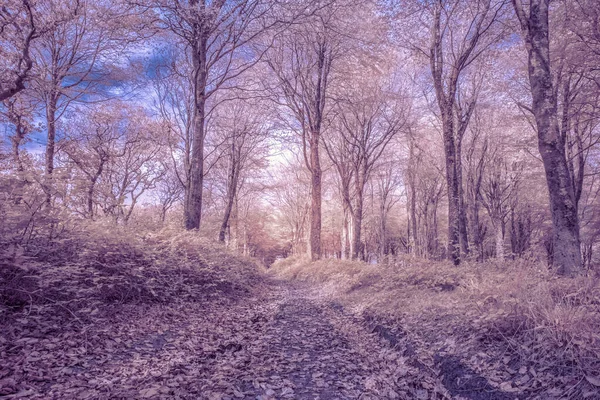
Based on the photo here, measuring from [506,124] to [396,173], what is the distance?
34.9ft

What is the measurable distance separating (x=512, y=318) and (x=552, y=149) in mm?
4394

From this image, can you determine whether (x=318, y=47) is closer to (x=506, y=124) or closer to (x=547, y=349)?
(x=506, y=124)

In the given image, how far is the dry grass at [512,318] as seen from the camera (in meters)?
3.16

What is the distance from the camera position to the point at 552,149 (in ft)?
21.4

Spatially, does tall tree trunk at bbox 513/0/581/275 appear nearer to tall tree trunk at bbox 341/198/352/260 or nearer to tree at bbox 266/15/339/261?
tree at bbox 266/15/339/261

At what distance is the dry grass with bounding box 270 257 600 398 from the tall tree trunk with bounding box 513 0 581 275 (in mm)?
645

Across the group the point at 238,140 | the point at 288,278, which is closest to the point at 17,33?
the point at 288,278

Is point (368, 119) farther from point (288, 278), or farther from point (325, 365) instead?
point (325, 365)

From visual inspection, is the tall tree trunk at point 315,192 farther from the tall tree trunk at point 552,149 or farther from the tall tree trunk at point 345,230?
the tall tree trunk at point 552,149

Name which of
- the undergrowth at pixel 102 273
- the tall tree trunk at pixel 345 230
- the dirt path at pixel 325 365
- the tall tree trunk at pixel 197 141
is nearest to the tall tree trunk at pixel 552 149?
the dirt path at pixel 325 365

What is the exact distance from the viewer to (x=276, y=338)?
5.73 metres

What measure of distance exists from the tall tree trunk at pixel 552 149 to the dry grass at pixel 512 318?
64 centimetres

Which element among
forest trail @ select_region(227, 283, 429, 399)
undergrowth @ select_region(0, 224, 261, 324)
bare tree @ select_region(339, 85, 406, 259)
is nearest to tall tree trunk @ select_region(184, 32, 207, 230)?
undergrowth @ select_region(0, 224, 261, 324)

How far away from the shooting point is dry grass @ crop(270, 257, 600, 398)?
3.16m
